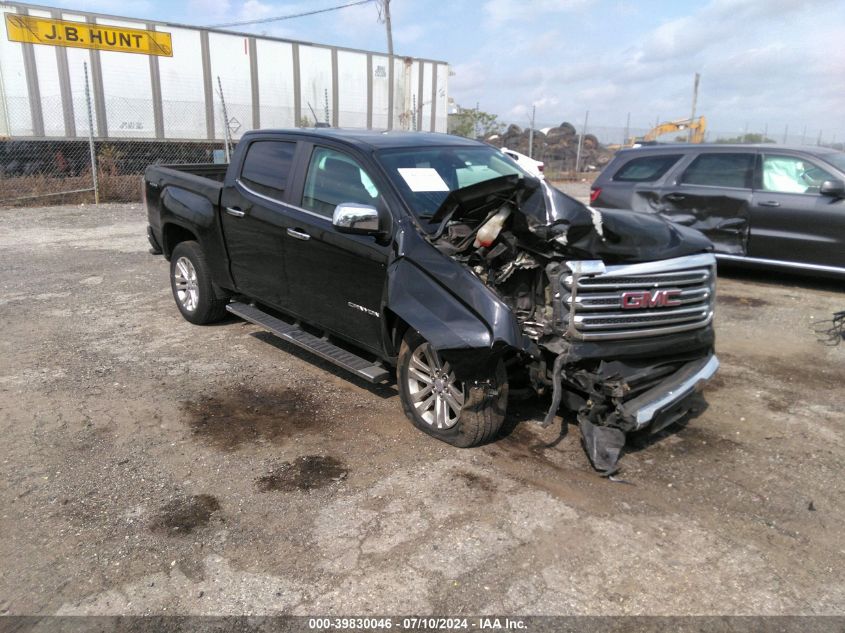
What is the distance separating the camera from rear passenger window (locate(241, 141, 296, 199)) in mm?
5270

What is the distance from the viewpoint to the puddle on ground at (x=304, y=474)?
3.70m

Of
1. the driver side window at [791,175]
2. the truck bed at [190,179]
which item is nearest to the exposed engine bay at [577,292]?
the truck bed at [190,179]

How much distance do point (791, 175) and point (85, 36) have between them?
14894mm

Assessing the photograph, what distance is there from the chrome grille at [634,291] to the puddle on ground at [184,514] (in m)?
2.16

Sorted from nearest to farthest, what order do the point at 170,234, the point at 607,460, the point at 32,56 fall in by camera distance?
the point at 607,460 < the point at 170,234 < the point at 32,56

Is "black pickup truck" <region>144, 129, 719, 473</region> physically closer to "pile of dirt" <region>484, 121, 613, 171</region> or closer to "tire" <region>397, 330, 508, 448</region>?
"tire" <region>397, 330, 508, 448</region>

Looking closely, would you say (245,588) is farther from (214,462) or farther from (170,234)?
(170,234)

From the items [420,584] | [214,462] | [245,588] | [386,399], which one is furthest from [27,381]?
[420,584]

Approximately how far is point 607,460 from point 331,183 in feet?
8.89

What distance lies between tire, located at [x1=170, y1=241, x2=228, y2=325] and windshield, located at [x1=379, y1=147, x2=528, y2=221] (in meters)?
2.44

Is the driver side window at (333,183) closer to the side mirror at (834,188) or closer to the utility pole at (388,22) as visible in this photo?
the side mirror at (834,188)

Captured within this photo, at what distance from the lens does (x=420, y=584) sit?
2914 millimetres

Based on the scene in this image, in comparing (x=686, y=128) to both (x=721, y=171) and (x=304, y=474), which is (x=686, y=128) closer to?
(x=721, y=171)

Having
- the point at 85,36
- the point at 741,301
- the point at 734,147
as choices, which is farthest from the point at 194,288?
the point at 85,36
